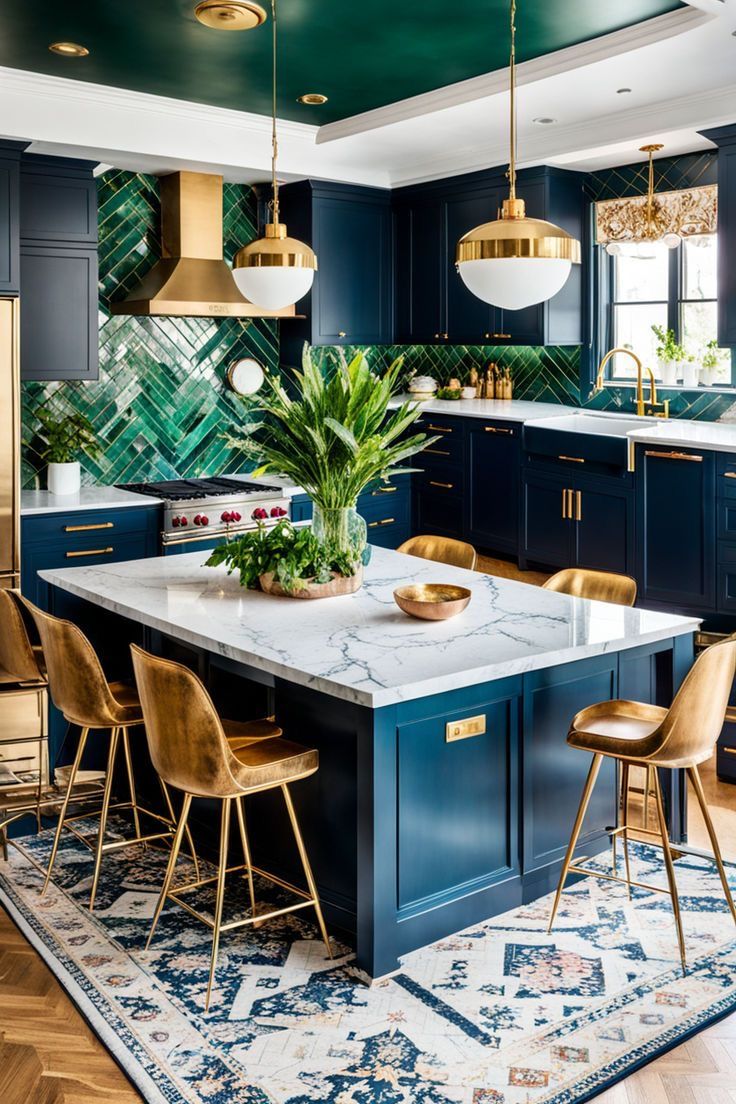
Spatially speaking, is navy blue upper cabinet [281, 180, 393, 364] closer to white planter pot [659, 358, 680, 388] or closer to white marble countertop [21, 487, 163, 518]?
white marble countertop [21, 487, 163, 518]

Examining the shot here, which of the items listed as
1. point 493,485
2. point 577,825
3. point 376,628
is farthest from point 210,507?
point 577,825

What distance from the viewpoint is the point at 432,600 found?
374cm

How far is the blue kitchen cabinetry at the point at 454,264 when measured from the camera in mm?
6328

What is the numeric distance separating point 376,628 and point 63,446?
277cm

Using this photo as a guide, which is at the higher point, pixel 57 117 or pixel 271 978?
pixel 57 117

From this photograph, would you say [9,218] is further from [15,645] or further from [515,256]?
[515,256]

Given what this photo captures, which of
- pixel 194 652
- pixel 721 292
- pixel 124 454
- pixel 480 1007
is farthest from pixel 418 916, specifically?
pixel 124 454

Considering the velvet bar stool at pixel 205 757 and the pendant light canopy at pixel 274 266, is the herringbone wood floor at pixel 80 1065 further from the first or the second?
the pendant light canopy at pixel 274 266

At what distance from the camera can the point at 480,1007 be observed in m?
2.92

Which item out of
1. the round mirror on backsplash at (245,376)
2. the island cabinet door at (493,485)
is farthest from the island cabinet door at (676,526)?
the round mirror on backsplash at (245,376)

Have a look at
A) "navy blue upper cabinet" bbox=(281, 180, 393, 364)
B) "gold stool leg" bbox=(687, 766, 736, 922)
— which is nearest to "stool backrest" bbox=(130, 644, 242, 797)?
"gold stool leg" bbox=(687, 766, 736, 922)

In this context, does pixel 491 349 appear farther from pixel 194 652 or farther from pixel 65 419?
pixel 194 652

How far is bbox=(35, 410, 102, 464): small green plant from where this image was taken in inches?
223

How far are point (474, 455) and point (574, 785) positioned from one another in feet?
10.2
